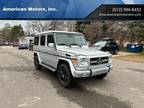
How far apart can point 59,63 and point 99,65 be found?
161cm

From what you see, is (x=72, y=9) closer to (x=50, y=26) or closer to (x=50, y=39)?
(x=50, y=39)

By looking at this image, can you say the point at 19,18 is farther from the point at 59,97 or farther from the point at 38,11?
the point at 59,97

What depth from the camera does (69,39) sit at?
8.66 metres

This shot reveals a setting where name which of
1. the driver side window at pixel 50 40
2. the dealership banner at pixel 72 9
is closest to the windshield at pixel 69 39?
the driver side window at pixel 50 40

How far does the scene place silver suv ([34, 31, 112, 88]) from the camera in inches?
271

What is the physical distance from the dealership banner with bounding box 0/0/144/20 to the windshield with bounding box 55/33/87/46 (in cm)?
1017

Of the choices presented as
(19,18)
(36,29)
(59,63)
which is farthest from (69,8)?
(36,29)

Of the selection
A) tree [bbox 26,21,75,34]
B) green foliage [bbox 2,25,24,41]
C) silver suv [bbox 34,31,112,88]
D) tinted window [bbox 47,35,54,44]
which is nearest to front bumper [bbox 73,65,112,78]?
silver suv [bbox 34,31,112,88]

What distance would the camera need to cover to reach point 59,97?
20.6ft

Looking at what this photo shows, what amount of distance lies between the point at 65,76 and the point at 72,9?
489 inches

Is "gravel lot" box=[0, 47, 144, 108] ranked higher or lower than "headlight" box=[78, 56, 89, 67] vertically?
lower

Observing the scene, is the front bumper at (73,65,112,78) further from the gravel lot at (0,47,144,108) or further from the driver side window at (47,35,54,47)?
the driver side window at (47,35,54,47)

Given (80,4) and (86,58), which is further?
(80,4)

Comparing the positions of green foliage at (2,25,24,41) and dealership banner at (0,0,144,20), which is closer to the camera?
dealership banner at (0,0,144,20)
